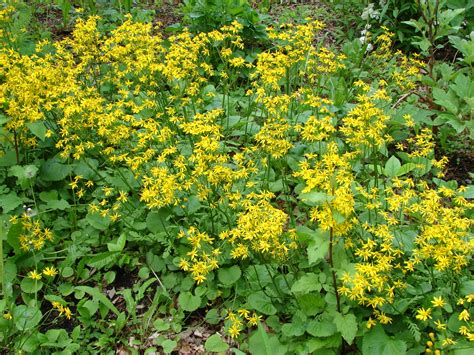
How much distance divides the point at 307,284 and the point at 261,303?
0.35 meters

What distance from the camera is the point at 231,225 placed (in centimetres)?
328

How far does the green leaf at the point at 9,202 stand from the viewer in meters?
3.46

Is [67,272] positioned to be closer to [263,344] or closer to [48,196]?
[48,196]

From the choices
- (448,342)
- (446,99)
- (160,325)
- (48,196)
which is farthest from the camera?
(446,99)

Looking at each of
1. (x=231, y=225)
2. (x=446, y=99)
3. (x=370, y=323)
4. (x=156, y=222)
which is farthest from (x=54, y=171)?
(x=446, y=99)

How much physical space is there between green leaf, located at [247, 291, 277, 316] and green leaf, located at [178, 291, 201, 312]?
13.7 inches

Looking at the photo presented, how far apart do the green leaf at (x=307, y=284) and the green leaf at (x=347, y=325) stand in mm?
196

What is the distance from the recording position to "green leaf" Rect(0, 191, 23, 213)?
3.46 m

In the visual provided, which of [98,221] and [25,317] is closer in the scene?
[25,317]

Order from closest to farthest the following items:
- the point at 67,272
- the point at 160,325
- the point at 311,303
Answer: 1. the point at 311,303
2. the point at 160,325
3. the point at 67,272

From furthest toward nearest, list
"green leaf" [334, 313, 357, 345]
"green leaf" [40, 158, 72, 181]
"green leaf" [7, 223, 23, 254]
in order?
"green leaf" [40, 158, 72, 181], "green leaf" [7, 223, 23, 254], "green leaf" [334, 313, 357, 345]

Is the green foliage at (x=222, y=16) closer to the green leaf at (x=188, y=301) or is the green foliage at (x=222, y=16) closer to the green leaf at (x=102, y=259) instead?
the green leaf at (x=102, y=259)

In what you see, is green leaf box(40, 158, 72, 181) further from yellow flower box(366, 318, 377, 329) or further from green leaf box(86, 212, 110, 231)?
yellow flower box(366, 318, 377, 329)

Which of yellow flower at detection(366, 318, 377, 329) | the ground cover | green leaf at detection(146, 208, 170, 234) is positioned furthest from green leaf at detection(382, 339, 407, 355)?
green leaf at detection(146, 208, 170, 234)
